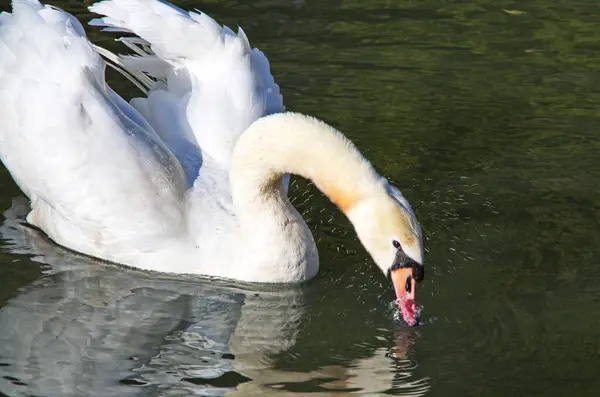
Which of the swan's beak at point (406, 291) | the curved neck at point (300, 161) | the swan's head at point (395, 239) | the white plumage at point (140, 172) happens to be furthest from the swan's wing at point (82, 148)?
the swan's beak at point (406, 291)

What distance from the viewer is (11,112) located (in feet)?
24.2

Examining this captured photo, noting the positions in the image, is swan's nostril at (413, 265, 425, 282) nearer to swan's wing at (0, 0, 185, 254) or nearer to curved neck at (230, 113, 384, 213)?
curved neck at (230, 113, 384, 213)

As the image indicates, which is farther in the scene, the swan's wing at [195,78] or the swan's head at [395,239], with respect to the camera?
the swan's wing at [195,78]

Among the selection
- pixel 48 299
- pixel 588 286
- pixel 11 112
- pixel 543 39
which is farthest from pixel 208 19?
pixel 543 39

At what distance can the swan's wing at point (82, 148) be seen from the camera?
7.03 metres

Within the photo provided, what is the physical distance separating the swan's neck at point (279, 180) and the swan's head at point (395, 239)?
0.47ft

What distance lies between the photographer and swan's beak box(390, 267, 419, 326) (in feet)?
21.0

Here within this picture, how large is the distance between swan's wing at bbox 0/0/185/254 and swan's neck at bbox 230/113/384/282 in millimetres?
414

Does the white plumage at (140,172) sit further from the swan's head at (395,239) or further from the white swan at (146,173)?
the swan's head at (395,239)

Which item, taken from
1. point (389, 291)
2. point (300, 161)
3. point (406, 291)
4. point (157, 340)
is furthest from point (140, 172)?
point (406, 291)

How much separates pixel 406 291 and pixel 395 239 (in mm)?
290

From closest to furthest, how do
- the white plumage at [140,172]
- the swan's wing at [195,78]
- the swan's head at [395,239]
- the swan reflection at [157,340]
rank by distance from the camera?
the swan reflection at [157,340]
the swan's head at [395,239]
the white plumage at [140,172]
the swan's wing at [195,78]

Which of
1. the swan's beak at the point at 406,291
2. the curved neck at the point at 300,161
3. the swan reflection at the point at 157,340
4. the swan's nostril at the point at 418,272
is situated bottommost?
the swan reflection at the point at 157,340

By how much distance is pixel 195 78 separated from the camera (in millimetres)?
8016
